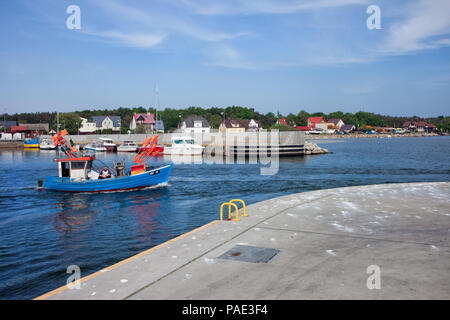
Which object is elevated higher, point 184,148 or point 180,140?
point 180,140

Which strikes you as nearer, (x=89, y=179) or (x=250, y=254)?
(x=250, y=254)

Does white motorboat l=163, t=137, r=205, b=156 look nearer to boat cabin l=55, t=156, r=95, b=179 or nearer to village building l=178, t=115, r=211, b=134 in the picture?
boat cabin l=55, t=156, r=95, b=179

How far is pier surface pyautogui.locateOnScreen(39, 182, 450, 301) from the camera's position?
6852 millimetres

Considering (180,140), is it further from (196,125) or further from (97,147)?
(196,125)

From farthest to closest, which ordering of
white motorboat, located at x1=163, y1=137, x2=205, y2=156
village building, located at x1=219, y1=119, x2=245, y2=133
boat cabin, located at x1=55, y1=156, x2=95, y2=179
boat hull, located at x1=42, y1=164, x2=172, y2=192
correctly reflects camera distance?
1. village building, located at x1=219, y1=119, x2=245, y2=133
2. white motorboat, located at x1=163, y1=137, x2=205, y2=156
3. boat cabin, located at x1=55, y1=156, x2=95, y2=179
4. boat hull, located at x1=42, y1=164, x2=172, y2=192

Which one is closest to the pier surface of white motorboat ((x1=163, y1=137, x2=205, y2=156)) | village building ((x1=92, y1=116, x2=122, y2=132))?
white motorboat ((x1=163, y1=137, x2=205, y2=156))

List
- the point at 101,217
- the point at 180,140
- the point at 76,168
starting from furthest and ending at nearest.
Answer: the point at 180,140 < the point at 76,168 < the point at 101,217

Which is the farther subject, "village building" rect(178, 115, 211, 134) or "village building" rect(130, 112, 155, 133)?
"village building" rect(130, 112, 155, 133)

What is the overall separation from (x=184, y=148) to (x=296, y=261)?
191 feet

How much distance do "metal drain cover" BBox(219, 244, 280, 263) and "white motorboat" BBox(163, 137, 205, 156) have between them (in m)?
55.9

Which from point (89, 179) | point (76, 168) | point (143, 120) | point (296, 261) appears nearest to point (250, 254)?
point (296, 261)

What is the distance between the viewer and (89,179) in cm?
2728

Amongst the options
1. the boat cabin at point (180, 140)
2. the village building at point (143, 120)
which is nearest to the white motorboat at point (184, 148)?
the boat cabin at point (180, 140)
